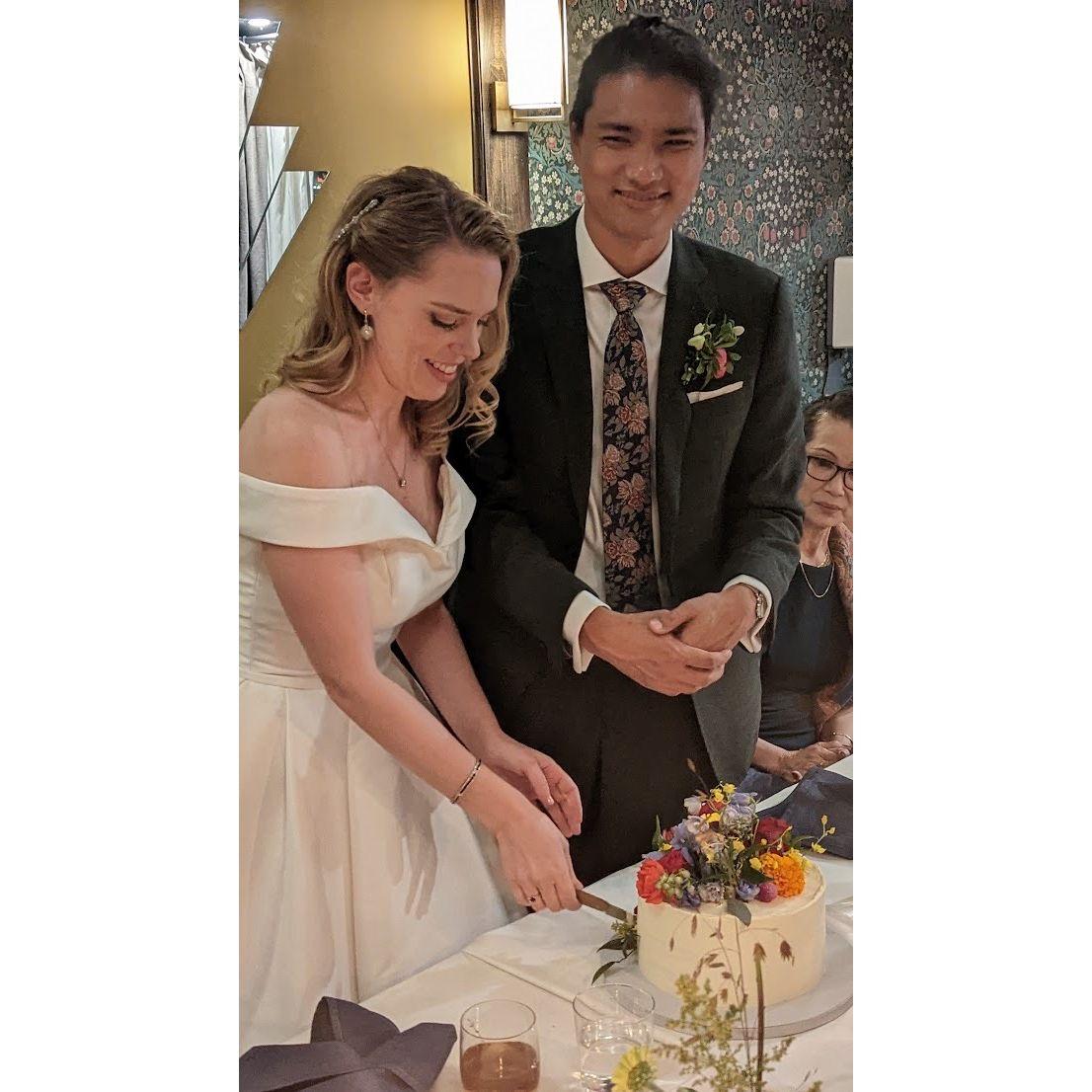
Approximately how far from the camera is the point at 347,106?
5.32 feet

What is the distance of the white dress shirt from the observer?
1648 millimetres

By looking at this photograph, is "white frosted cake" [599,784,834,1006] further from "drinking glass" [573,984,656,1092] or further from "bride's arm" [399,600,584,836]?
"bride's arm" [399,600,584,836]

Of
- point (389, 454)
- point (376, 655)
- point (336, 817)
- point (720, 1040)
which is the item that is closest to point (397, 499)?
point (389, 454)

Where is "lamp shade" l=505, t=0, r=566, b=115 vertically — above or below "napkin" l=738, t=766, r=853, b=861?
above

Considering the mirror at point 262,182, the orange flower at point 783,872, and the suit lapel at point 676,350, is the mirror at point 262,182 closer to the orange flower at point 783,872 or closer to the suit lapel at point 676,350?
the suit lapel at point 676,350

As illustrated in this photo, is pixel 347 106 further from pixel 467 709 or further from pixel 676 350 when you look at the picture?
pixel 467 709

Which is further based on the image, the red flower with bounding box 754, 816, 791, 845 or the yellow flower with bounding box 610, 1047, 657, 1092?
the red flower with bounding box 754, 816, 791, 845

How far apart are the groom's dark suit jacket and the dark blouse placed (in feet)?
0.07

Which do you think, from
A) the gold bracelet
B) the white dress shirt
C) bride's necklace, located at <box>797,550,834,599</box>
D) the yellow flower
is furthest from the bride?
bride's necklace, located at <box>797,550,834,599</box>

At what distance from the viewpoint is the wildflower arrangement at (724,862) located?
63.8 inches
